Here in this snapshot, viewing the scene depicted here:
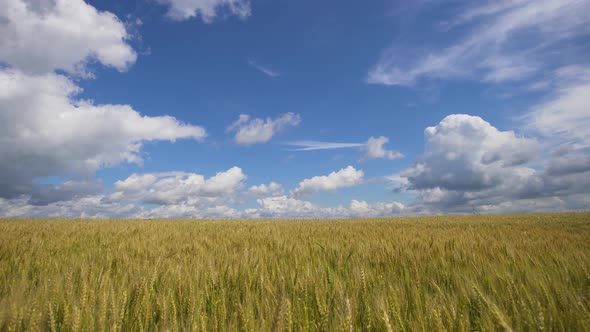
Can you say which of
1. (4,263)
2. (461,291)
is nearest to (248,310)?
(461,291)

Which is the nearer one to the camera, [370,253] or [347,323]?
[347,323]

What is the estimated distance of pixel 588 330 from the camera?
1240 mm

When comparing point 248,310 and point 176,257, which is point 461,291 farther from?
point 176,257

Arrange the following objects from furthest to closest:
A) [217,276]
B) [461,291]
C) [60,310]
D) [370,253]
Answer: [370,253], [217,276], [461,291], [60,310]

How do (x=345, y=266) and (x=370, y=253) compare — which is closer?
(x=345, y=266)

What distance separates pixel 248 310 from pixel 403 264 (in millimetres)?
1800

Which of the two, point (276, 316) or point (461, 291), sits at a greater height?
point (276, 316)

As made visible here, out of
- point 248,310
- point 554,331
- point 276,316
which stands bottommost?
point 554,331

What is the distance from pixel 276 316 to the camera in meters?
0.99

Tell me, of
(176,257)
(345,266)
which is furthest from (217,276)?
(176,257)

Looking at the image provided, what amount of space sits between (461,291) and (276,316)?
147 cm

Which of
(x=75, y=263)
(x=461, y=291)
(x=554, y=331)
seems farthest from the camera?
(x=75, y=263)

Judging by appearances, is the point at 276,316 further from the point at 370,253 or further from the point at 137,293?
the point at 370,253

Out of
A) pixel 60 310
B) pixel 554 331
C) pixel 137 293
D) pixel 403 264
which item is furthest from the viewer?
pixel 403 264
